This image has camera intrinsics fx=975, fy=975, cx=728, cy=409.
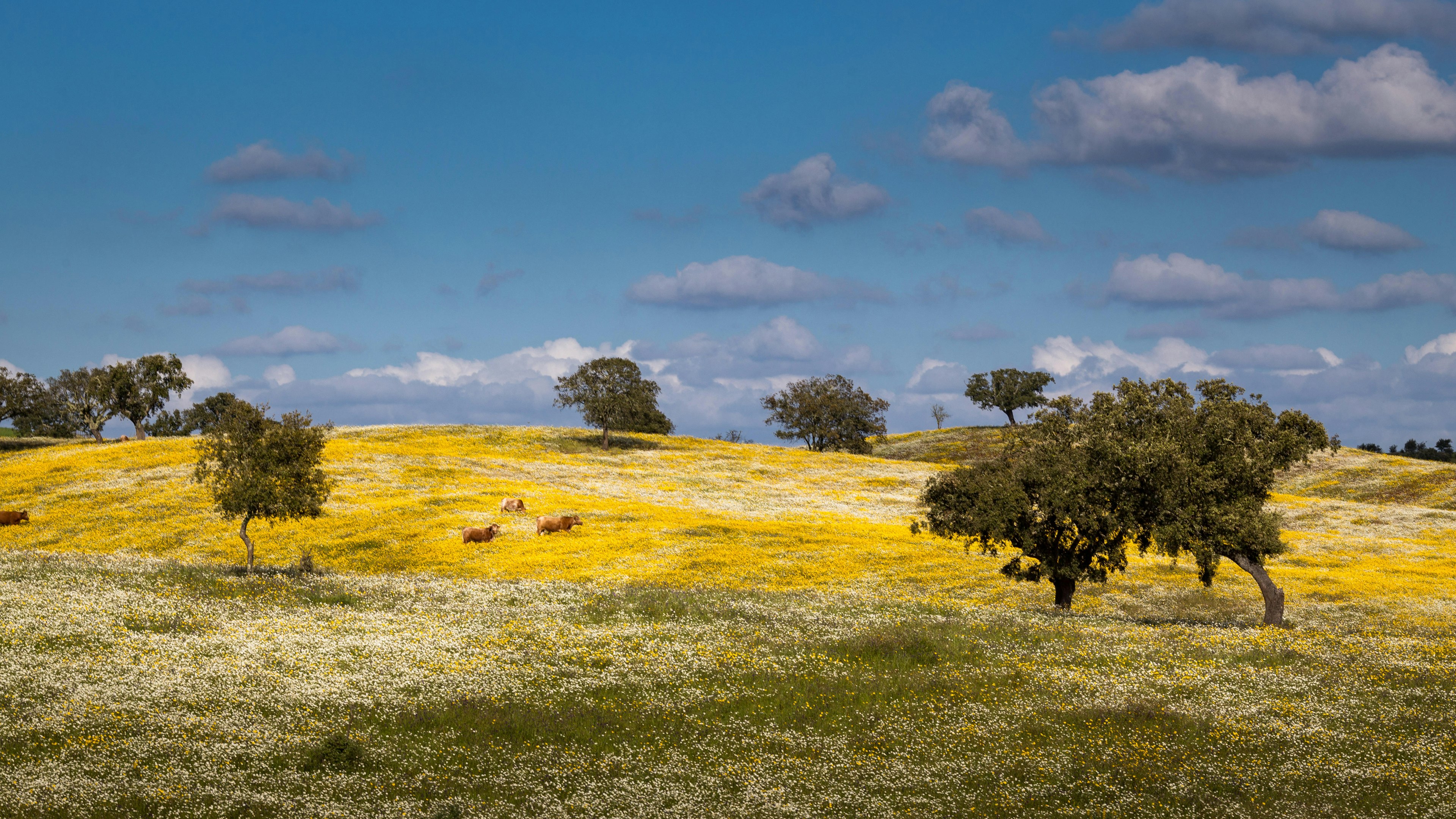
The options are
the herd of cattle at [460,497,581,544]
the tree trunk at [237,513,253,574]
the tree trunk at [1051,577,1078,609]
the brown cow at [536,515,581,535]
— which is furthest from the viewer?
the brown cow at [536,515,581,535]

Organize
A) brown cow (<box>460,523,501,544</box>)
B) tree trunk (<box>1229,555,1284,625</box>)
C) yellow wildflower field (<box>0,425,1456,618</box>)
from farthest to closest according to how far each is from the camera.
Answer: brown cow (<box>460,523,501,544</box>) < yellow wildflower field (<box>0,425,1456,618</box>) < tree trunk (<box>1229,555,1284,625</box>)

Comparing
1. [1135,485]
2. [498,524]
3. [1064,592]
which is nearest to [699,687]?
[1135,485]

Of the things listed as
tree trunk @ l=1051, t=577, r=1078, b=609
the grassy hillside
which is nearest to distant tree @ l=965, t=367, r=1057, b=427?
the grassy hillside

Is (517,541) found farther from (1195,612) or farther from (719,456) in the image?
(719,456)

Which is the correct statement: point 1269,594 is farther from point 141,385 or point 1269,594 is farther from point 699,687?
point 141,385

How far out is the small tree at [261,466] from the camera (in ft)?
134

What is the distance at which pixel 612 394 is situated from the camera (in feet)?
334

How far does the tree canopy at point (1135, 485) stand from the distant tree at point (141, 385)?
101525 mm

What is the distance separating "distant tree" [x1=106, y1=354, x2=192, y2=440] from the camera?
109 metres

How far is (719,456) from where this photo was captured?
10838 cm

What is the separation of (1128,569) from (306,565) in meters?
41.2

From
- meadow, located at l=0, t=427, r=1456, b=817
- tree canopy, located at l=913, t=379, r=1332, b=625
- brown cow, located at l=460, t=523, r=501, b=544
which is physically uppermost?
tree canopy, located at l=913, t=379, r=1332, b=625

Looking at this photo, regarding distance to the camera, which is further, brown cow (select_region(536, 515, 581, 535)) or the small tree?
brown cow (select_region(536, 515, 581, 535))

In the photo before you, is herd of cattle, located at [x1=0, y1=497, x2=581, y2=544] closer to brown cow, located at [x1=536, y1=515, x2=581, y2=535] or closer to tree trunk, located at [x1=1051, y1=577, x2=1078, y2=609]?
brown cow, located at [x1=536, y1=515, x2=581, y2=535]
